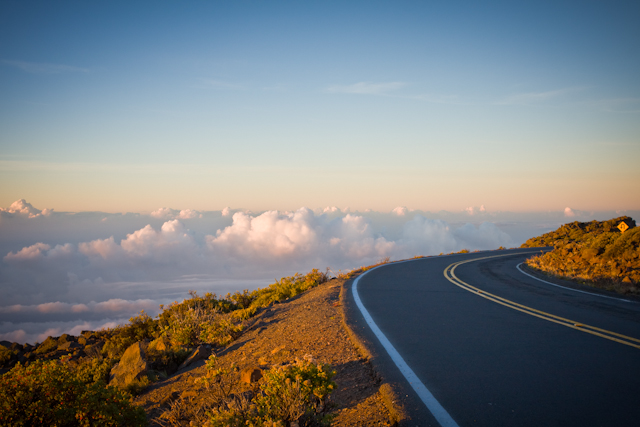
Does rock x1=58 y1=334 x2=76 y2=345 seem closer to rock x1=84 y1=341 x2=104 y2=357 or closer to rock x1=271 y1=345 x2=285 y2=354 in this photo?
rock x1=84 y1=341 x2=104 y2=357

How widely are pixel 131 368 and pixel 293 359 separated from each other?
3.93m

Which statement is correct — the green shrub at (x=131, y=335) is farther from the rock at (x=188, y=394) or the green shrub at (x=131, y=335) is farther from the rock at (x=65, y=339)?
the rock at (x=188, y=394)

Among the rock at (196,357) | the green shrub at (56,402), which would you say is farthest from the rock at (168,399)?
the rock at (196,357)

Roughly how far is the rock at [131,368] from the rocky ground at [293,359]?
0.47 m

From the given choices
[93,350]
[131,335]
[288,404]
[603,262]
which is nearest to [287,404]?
[288,404]

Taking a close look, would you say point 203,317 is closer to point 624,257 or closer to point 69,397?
point 69,397

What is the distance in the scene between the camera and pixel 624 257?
1438 cm

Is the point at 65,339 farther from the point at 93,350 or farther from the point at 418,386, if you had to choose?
the point at 418,386

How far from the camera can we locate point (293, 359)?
6184 mm

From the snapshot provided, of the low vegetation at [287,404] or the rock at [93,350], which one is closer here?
the low vegetation at [287,404]

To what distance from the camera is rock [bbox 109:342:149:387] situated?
7.50m

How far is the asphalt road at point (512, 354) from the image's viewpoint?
3963 millimetres

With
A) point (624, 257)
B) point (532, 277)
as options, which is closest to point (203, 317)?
point (532, 277)

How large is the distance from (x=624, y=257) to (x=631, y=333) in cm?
971
